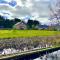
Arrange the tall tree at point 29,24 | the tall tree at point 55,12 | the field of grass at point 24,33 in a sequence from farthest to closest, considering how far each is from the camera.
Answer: the tall tree at point 55,12 → the tall tree at point 29,24 → the field of grass at point 24,33

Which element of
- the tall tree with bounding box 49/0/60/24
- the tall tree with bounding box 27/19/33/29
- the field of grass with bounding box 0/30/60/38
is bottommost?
the field of grass with bounding box 0/30/60/38

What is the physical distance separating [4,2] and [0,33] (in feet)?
2.13

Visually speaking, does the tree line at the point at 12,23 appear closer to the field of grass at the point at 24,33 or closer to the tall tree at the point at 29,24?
the tall tree at the point at 29,24

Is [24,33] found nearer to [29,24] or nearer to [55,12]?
[29,24]

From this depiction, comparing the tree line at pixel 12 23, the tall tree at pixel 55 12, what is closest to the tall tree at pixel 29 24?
the tree line at pixel 12 23

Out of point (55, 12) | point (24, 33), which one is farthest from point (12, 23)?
point (55, 12)

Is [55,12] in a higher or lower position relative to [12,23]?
higher

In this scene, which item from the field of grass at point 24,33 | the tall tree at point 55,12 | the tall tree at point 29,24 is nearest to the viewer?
the field of grass at point 24,33

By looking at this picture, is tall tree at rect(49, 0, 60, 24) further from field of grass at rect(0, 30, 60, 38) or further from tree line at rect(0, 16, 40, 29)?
tree line at rect(0, 16, 40, 29)

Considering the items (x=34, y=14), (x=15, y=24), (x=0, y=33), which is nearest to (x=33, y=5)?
(x=34, y=14)

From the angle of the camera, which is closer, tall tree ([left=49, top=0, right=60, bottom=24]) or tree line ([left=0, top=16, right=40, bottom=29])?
tree line ([left=0, top=16, right=40, bottom=29])

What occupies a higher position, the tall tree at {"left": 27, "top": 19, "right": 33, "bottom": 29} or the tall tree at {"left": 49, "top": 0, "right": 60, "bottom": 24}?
the tall tree at {"left": 49, "top": 0, "right": 60, "bottom": 24}

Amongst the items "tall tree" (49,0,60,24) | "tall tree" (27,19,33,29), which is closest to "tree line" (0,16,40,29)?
"tall tree" (27,19,33,29)

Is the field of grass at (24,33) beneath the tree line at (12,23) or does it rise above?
beneath
